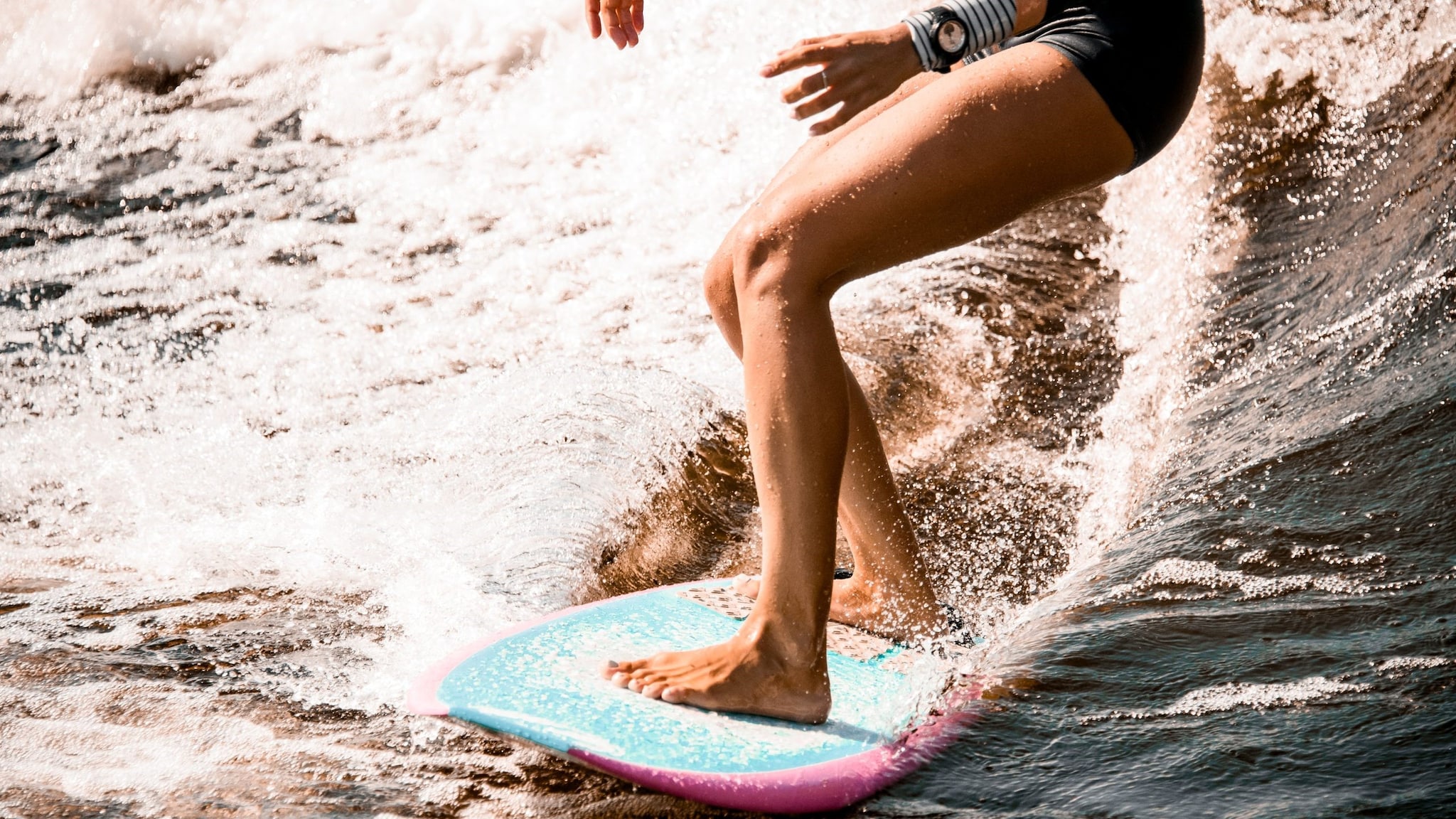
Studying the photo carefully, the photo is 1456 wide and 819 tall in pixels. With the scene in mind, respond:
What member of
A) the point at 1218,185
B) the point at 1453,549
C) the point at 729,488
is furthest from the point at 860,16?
the point at 1453,549

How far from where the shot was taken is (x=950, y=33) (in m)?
2.16

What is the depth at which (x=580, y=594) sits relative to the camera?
10.2ft

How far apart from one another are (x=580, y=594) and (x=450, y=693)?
859 millimetres

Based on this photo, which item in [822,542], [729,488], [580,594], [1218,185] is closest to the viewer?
[822,542]

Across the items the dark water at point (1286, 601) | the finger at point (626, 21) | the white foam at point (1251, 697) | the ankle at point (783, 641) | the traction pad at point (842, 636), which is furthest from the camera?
the traction pad at point (842, 636)

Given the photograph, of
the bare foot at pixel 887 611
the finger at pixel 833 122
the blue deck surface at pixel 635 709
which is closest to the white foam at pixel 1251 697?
the blue deck surface at pixel 635 709

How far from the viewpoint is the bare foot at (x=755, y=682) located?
2.18m

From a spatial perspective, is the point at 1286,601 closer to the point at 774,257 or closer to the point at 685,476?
the point at 774,257

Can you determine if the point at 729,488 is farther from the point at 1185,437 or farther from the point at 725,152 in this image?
the point at 725,152

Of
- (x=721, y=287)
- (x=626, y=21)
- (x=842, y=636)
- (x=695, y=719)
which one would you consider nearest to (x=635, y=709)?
(x=695, y=719)

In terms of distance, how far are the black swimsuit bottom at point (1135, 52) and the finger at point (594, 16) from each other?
800 mm

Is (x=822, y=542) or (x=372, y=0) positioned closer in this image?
(x=822, y=542)

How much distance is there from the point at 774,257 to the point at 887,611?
0.91 metres

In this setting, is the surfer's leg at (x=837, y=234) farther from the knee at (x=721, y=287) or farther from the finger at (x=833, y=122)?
the knee at (x=721, y=287)
